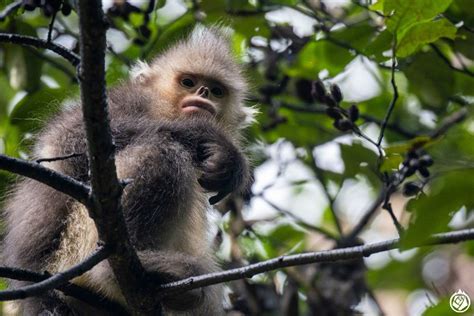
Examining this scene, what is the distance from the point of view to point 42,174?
300 cm

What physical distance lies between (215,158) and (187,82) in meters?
1.98

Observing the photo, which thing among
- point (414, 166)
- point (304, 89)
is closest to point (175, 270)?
point (414, 166)

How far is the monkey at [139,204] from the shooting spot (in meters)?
4.05

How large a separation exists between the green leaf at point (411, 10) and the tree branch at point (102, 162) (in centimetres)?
179

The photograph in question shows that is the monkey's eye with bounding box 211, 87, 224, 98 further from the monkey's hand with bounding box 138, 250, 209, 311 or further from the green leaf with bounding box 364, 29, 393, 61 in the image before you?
the monkey's hand with bounding box 138, 250, 209, 311

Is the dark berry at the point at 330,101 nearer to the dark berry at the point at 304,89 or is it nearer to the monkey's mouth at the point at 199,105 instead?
the monkey's mouth at the point at 199,105

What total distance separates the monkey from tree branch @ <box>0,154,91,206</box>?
1.72 ft

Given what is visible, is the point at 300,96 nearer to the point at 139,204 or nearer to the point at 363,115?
the point at 363,115

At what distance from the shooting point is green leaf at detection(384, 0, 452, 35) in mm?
4004

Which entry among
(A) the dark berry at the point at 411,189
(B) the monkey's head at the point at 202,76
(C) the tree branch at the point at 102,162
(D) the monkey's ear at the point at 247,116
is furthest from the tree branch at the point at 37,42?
(D) the monkey's ear at the point at 247,116

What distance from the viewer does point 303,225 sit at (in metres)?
6.57

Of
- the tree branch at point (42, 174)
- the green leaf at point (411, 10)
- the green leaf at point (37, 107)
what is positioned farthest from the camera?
the green leaf at point (37, 107)

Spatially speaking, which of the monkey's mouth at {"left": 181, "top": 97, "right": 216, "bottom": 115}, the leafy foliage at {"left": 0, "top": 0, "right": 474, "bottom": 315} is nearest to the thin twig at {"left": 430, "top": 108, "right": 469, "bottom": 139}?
the leafy foliage at {"left": 0, "top": 0, "right": 474, "bottom": 315}

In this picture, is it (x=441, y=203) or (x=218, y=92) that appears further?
(x=218, y=92)
